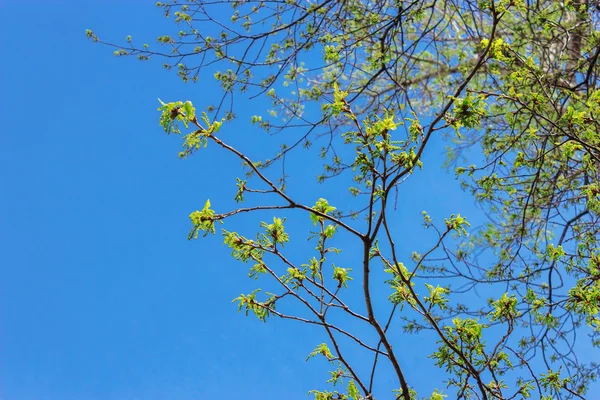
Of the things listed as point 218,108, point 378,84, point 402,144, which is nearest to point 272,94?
point 218,108

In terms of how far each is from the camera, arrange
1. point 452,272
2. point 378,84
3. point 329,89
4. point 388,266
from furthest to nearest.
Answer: point 378,84 → point 329,89 → point 452,272 → point 388,266

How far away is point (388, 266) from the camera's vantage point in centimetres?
242

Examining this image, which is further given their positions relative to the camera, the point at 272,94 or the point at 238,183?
the point at 272,94

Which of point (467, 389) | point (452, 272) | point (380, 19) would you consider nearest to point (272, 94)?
point (380, 19)

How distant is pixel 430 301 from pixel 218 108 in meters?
2.29

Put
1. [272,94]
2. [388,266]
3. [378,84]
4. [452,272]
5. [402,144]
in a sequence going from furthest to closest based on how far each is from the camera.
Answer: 1. [378,84]
2. [272,94]
3. [452,272]
4. [388,266]
5. [402,144]

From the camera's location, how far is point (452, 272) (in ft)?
12.4

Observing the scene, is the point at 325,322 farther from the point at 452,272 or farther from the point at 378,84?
the point at 378,84

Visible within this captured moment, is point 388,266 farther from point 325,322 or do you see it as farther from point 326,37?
point 326,37

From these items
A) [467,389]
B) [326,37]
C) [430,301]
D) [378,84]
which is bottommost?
[467,389]

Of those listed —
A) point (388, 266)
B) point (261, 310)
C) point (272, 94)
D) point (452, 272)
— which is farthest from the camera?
point (272, 94)

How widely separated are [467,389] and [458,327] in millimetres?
362

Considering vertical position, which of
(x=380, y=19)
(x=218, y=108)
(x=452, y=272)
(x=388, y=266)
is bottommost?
(x=388, y=266)

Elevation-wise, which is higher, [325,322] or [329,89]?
[329,89]
